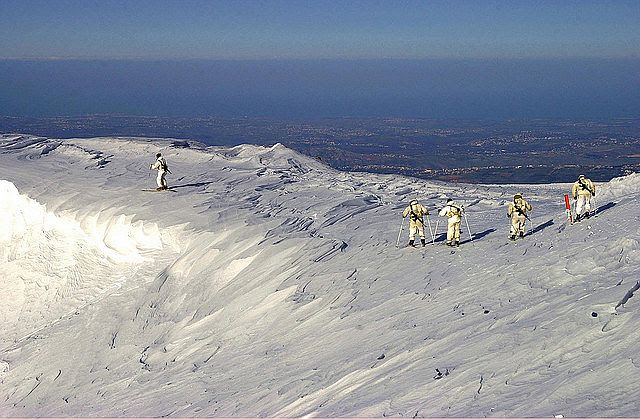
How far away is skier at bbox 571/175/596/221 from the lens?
62.8ft

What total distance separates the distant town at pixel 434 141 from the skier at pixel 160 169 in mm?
51545

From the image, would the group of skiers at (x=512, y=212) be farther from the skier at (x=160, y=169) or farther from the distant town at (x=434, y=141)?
the distant town at (x=434, y=141)

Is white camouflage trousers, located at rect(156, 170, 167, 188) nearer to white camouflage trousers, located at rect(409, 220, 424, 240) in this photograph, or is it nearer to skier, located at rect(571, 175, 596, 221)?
white camouflage trousers, located at rect(409, 220, 424, 240)

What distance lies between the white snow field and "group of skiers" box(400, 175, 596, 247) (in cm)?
46

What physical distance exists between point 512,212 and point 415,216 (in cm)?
241

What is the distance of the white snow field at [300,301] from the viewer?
1124cm

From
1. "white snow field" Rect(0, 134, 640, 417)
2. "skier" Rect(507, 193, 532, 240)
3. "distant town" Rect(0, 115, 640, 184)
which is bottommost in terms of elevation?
"distant town" Rect(0, 115, 640, 184)

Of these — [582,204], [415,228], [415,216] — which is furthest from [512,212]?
[415,228]

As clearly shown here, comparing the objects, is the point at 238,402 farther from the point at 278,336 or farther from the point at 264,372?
the point at 278,336

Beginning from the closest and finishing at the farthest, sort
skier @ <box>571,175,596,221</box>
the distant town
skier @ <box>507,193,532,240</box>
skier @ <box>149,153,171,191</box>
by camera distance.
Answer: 1. skier @ <box>507,193,532,240</box>
2. skier @ <box>571,175,596,221</box>
3. skier @ <box>149,153,171,191</box>
4. the distant town

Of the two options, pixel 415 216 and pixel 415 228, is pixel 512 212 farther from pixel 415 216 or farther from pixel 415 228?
pixel 415 228

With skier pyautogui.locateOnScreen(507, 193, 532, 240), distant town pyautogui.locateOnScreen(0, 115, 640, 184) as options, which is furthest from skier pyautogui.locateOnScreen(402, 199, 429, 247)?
distant town pyautogui.locateOnScreen(0, 115, 640, 184)

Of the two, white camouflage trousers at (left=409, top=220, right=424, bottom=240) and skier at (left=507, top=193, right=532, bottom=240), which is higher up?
skier at (left=507, top=193, right=532, bottom=240)

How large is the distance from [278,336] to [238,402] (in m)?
3.25
